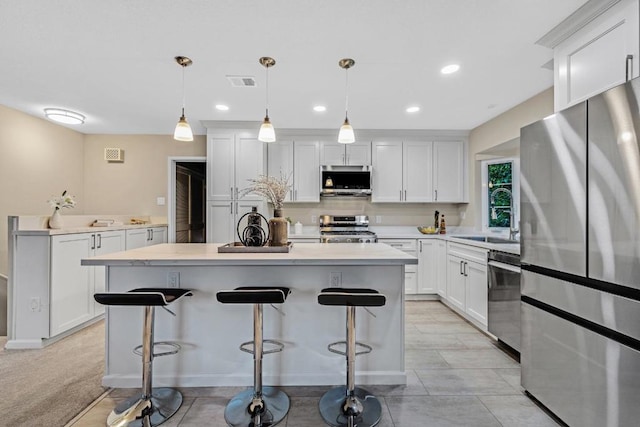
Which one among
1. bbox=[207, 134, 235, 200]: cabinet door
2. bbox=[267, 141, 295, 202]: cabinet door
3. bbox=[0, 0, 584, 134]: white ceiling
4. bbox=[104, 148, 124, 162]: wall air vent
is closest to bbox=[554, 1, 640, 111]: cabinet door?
bbox=[0, 0, 584, 134]: white ceiling

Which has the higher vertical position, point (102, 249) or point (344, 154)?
point (344, 154)

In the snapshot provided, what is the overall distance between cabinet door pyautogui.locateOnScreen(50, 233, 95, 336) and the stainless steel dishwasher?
13.1 ft

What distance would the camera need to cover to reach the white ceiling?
192 centimetres

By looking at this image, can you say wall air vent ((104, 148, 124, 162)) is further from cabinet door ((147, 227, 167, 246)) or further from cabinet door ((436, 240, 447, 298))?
cabinet door ((436, 240, 447, 298))

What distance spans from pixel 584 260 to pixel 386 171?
3.17m

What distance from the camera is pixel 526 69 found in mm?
2625

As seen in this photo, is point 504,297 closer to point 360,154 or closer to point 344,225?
point 344,225

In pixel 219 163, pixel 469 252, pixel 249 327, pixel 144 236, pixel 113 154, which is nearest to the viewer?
pixel 249 327

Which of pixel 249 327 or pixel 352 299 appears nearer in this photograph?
pixel 352 299

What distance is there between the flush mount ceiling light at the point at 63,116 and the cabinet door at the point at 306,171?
9.06 feet

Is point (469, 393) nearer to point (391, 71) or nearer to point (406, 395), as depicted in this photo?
point (406, 395)

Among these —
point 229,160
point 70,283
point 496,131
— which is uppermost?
point 496,131

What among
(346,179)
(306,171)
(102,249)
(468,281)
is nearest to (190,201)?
(102,249)

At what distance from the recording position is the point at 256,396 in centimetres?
184
